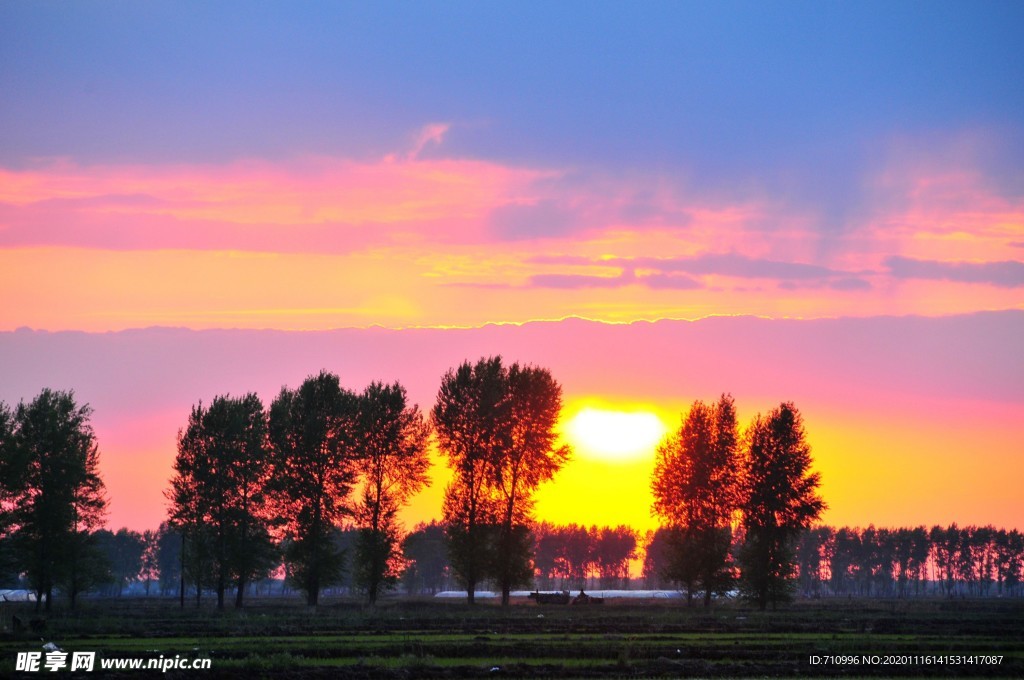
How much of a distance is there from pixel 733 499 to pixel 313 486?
39.7m

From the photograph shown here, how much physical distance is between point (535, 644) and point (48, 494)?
175 feet

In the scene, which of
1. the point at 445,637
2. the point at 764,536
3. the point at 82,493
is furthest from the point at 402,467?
the point at 445,637

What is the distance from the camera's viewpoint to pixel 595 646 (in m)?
51.0

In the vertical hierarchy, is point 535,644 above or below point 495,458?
below

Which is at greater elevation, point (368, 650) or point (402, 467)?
point (402, 467)

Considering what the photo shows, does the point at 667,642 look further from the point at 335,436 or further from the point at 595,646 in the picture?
the point at 335,436

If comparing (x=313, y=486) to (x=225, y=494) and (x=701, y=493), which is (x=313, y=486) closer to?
(x=225, y=494)

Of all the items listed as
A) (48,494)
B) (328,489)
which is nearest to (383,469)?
(328,489)

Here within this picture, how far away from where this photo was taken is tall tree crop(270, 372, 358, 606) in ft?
302

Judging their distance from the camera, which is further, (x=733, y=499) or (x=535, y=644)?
(x=733, y=499)

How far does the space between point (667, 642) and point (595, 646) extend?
5.19 m

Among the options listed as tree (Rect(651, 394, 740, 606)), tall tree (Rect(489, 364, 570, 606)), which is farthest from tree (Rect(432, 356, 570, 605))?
tree (Rect(651, 394, 740, 606))

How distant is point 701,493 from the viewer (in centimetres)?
10344

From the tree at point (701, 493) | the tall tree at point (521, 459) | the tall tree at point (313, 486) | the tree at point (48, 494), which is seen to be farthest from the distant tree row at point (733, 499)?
the tree at point (48, 494)
